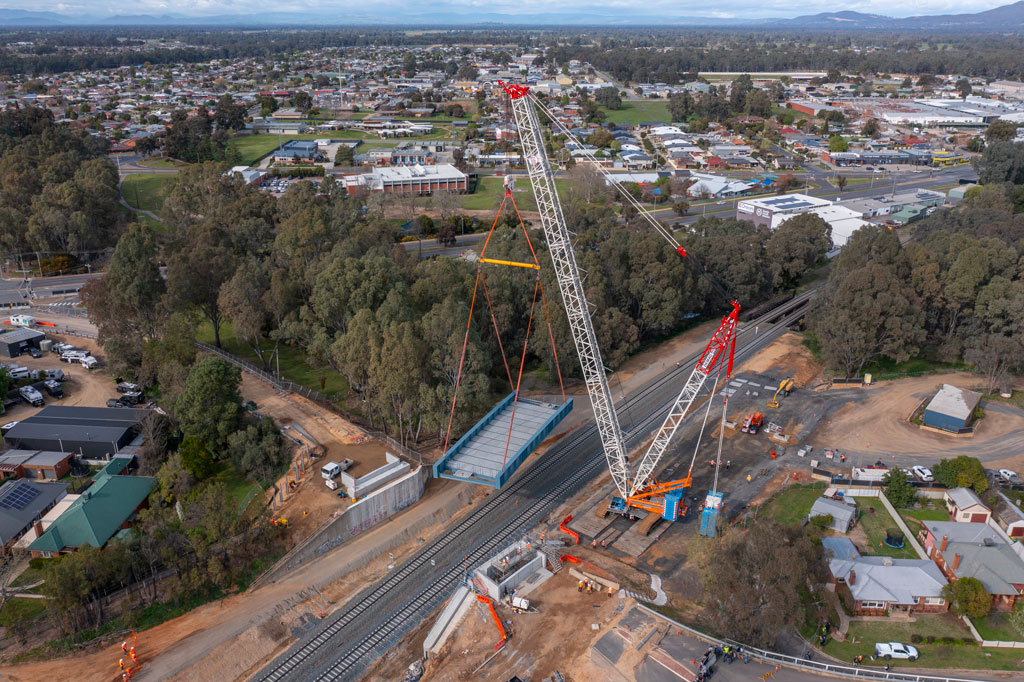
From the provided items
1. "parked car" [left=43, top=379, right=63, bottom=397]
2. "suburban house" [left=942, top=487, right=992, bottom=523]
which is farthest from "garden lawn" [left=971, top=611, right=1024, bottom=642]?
"parked car" [left=43, top=379, right=63, bottom=397]

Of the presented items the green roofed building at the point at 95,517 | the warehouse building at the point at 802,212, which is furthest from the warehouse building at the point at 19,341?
the warehouse building at the point at 802,212

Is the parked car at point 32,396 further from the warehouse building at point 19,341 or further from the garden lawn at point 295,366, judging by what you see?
the garden lawn at point 295,366

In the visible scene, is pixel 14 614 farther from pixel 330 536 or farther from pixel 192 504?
pixel 330 536

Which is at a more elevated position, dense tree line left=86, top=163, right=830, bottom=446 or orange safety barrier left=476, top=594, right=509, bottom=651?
dense tree line left=86, top=163, right=830, bottom=446

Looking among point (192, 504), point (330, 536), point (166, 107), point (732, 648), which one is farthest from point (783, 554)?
point (166, 107)

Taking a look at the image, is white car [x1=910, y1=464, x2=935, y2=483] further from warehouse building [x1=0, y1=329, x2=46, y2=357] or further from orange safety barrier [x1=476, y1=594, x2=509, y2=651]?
warehouse building [x1=0, y1=329, x2=46, y2=357]

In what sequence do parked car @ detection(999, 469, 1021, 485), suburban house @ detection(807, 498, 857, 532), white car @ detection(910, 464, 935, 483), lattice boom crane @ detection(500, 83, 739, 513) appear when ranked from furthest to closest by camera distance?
white car @ detection(910, 464, 935, 483) < parked car @ detection(999, 469, 1021, 485) < suburban house @ detection(807, 498, 857, 532) < lattice boom crane @ detection(500, 83, 739, 513)
